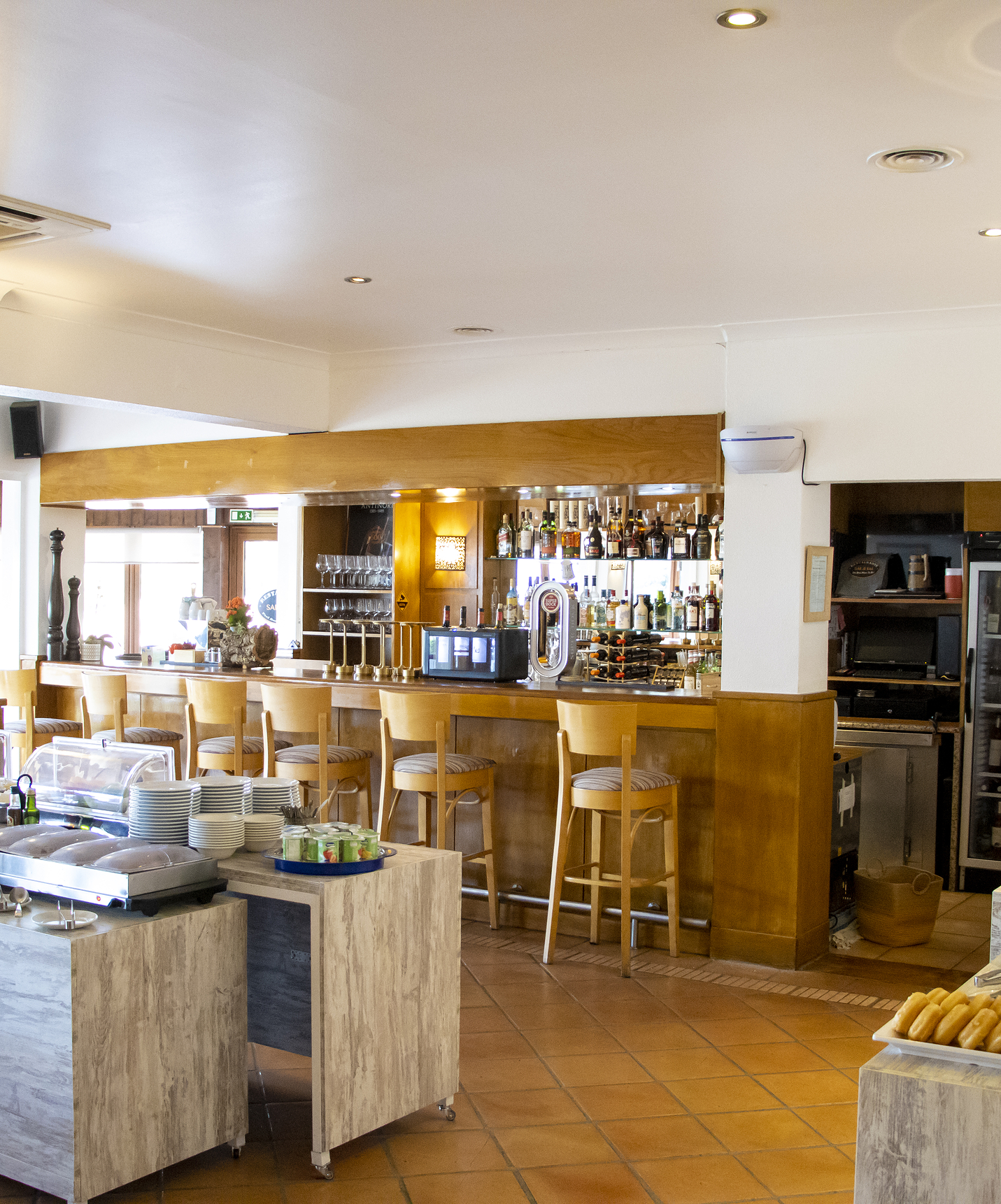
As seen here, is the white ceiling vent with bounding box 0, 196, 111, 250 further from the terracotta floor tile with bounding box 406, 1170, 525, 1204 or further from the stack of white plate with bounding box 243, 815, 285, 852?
the terracotta floor tile with bounding box 406, 1170, 525, 1204

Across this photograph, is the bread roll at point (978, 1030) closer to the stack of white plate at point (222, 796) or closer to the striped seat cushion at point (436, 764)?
the stack of white plate at point (222, 796)

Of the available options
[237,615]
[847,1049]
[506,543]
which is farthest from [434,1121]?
[506,543]

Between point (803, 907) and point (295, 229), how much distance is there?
3.61 meters

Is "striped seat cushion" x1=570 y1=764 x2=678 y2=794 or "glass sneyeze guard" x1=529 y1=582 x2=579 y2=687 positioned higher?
"glass sneyeze guard" x1=529 y1=582 x2=579 y2=687

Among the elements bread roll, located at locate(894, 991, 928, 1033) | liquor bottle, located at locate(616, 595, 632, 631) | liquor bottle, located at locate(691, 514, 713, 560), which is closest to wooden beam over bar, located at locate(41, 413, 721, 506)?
liquor bottle, located at locate(691, 514, 713, 560)

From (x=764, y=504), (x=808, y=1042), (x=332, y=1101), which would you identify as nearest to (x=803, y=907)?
(x=808, y=1042)

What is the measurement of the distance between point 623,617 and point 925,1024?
6.48 metres

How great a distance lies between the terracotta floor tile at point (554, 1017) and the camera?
464 cm

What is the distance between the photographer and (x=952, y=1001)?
2.55m

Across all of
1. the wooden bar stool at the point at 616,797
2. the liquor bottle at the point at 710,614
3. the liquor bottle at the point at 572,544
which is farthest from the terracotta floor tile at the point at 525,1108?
the liquor bottle at the point at 572,544

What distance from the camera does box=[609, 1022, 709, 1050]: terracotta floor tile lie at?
14.6ft

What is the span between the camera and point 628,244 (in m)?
4.22

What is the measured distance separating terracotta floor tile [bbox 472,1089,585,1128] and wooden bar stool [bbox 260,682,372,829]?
7.21ft

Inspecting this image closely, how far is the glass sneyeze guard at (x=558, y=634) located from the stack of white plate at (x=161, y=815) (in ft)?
9.48
